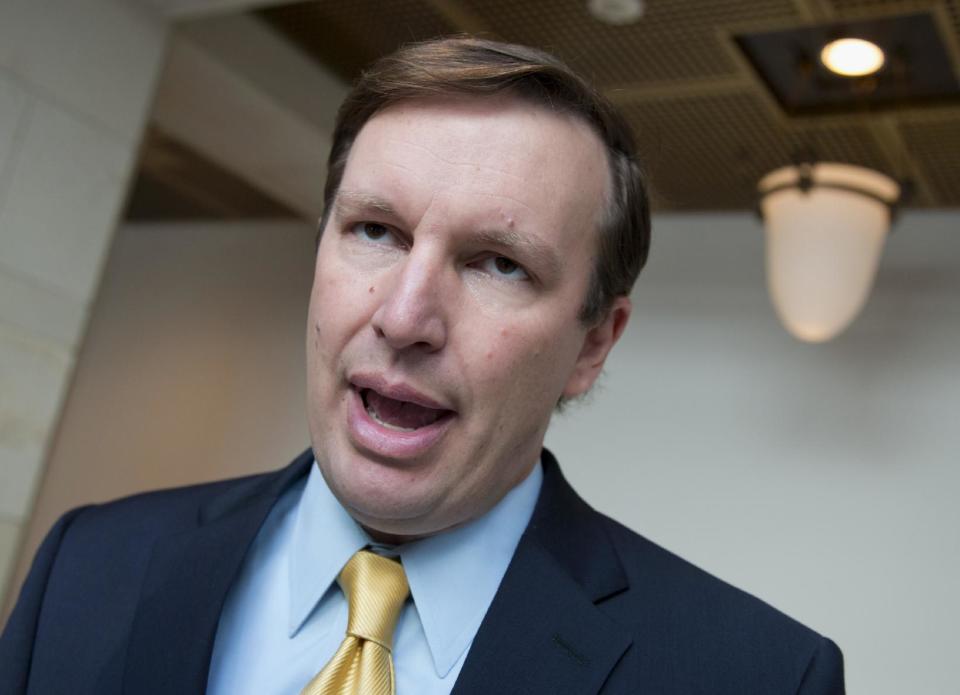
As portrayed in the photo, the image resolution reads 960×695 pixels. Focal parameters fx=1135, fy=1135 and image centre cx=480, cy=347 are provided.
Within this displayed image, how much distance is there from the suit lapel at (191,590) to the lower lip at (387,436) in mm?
225

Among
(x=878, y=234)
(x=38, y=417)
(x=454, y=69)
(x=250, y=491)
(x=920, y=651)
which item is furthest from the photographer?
(x=920, y=651)

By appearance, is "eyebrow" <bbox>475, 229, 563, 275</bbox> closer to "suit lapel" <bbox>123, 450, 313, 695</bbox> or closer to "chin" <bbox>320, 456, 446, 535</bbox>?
"chin" <bbox>320, 456, 446, 535</bbox>

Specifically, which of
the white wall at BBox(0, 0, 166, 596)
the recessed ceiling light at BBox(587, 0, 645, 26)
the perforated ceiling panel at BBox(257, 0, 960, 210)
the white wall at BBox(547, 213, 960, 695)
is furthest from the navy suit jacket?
the white wall at BBox(547, 213, 960, 695)

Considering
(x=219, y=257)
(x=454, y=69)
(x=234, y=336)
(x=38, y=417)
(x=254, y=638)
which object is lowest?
(x=254, y=638)

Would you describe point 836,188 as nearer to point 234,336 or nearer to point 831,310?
point 831,310

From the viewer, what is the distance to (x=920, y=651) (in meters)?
3.48

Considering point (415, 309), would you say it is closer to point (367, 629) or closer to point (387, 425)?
point (387, 425)

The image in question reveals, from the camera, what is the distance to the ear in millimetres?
1288

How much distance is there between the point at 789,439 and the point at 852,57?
54.2 inches

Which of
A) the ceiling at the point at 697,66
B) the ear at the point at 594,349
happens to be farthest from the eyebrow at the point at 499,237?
the ceiling at the point at 697,66

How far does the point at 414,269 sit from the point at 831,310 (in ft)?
7.87

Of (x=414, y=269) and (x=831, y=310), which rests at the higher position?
(x=831, y=310)

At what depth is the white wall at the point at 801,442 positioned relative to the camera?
3.59m

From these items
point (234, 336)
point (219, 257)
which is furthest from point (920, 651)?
point (219, 257)
